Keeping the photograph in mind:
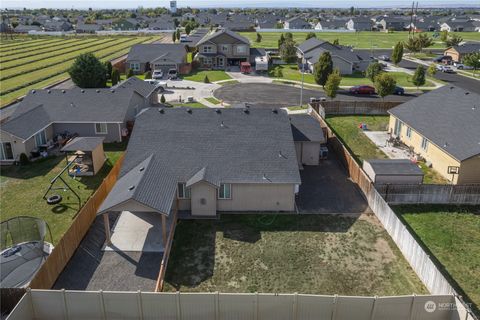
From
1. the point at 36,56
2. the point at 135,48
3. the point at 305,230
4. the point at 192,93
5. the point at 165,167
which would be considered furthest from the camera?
the point at 36,56

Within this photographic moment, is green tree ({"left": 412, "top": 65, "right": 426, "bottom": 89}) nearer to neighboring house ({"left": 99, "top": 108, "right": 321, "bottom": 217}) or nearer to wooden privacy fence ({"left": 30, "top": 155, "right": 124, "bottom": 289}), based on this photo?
neighboring house ({"left": 99, "top": 108, "right": 321, "bottom": 217})

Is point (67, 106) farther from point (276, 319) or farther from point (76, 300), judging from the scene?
point (276, 319)

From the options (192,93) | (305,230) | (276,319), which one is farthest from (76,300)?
(192,93)

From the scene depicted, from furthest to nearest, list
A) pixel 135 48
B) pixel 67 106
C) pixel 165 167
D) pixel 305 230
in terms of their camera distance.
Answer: pixel 135 48 → pixel 67 106 → pixel 165 167 → pixel 305 230

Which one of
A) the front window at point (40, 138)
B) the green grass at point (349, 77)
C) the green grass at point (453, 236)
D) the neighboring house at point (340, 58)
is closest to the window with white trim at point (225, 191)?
the green grass at point (453, 236)

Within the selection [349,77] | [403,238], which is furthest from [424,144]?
[349,77]

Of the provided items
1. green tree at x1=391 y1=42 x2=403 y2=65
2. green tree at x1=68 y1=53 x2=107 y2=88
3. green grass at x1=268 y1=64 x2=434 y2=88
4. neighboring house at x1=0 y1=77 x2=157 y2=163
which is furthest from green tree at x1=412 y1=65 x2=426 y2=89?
green tree at x1=68 y1=53 x2=107 y2=88

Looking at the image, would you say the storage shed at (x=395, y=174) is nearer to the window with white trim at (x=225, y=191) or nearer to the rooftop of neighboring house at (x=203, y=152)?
the rooftop of neighboring house at (x=203, y=152)
